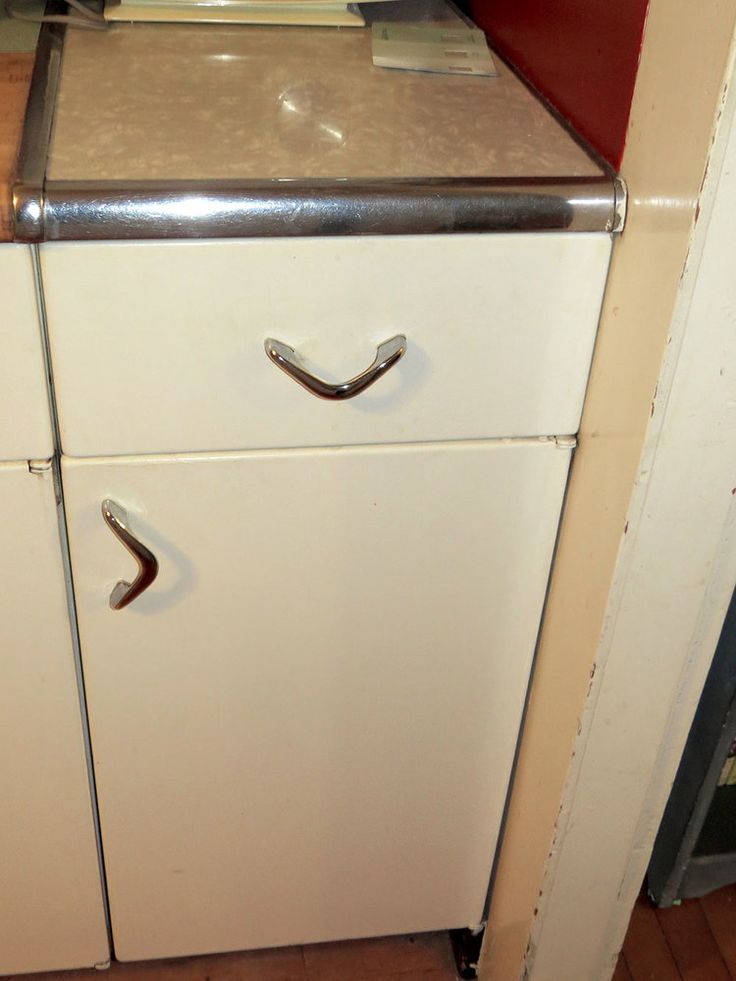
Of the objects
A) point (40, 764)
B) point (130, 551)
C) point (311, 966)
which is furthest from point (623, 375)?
point (311, 966)

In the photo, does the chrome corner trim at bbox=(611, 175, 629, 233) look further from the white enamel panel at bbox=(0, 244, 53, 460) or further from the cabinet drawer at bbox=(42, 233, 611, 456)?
the white enamel panel at bbox=(0, 244, 53, 460)

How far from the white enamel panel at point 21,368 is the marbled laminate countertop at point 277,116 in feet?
0.21

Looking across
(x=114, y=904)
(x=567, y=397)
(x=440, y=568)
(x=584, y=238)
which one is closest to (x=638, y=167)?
(x=584, y=238)

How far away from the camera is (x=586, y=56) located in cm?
72

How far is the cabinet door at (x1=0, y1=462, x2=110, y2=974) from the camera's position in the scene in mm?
730

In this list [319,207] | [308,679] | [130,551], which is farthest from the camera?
[308,679]

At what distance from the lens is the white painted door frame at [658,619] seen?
1.95 ft

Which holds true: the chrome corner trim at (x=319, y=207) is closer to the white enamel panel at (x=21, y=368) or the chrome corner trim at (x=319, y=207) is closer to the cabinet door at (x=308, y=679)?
the white enamel panel at (x=21, y=368)

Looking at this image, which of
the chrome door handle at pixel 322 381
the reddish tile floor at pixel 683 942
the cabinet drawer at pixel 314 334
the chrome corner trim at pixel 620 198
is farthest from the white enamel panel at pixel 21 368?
the reddish tile floor at pixel 683 942

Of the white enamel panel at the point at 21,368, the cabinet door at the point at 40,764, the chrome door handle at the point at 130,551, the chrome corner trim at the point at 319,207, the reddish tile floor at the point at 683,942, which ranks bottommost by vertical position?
the reddish tile floor at the point at 683,942

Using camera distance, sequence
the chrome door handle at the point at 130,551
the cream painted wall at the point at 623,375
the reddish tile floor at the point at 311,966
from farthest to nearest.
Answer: the reddish tile floor at the point at 311,966
the chrome door handle at the point at 130,551
the cream painted wall at the point at 623,375

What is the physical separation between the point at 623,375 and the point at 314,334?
0.20 m

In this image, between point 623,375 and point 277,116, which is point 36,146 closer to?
point 277,116

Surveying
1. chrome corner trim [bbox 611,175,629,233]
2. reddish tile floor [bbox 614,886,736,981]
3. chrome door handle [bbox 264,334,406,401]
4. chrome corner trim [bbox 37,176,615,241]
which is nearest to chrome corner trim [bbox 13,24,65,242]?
chrome corner trim [bbox 37,176,615,241]
